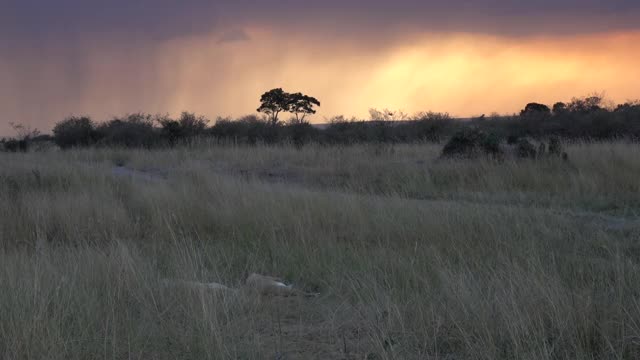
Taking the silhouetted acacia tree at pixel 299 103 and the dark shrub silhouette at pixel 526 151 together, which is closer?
the dark shrub silhouette at pixel 526 151

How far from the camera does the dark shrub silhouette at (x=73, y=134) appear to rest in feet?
125

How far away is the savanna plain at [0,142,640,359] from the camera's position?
355cm

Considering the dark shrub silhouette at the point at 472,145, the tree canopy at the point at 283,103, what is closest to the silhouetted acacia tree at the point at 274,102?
the tree canopy at the point at 283,103

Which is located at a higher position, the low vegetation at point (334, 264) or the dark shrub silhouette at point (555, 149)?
the dark shrub silhouette at point (555, 149)

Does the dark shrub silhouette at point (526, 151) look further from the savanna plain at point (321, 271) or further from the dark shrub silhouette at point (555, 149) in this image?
the savanna plain at point (321, 271)

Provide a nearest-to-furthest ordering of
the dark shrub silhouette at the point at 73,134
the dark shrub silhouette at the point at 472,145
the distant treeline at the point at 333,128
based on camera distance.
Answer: the dark shrub silhouette at the point at 472,145 < the distant treeline at the point at 333,128 < the dark shrub silhouette at the point at 73,134

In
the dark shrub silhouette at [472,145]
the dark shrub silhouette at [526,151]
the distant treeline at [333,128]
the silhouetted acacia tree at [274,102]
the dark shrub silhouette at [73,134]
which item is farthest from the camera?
the silhouetted acacia tree at [274,102]

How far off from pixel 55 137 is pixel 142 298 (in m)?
38.3

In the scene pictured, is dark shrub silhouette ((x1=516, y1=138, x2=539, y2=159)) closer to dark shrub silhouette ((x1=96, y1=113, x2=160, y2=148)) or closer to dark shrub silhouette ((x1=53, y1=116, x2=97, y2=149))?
dark shrub silhouette ((x1=96, y1=113, x2=160, y2=148))

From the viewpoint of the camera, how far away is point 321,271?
18.5 feet

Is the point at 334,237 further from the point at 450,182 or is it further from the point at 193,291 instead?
the point at 450,182

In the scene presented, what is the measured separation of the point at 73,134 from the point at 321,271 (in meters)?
37.0

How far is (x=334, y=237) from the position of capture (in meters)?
6.83

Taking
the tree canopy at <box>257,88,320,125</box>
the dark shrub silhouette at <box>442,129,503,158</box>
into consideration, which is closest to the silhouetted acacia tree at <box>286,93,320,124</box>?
the tree canopy at <box>257,88,320,125</box>
